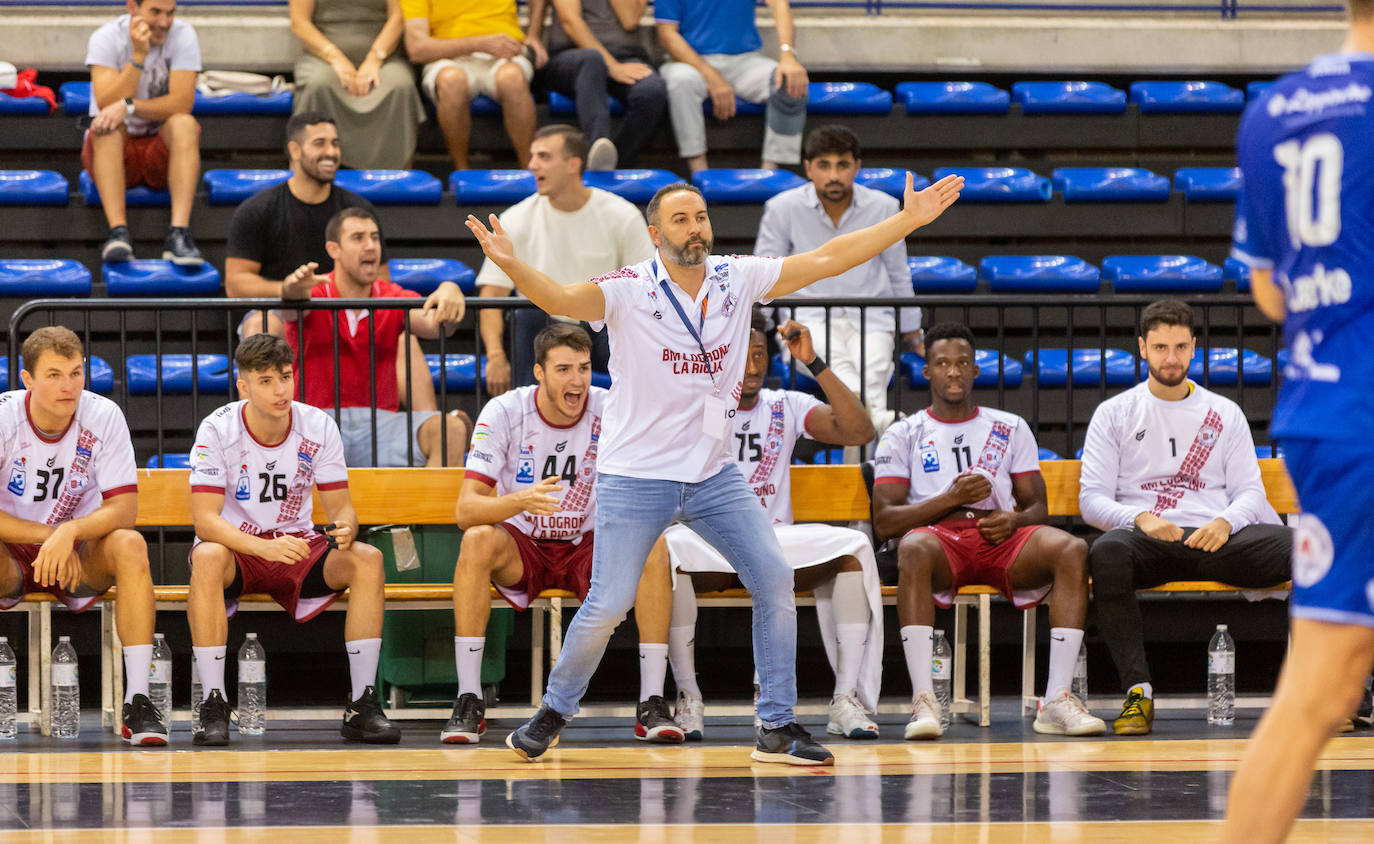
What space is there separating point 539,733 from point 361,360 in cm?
246

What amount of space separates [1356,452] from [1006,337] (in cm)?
634

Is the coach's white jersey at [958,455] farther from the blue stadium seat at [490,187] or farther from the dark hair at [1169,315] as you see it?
the blue stadium seat at [490,187]

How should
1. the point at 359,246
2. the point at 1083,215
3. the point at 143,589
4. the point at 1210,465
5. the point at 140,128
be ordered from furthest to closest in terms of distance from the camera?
the point at 1083,215
the point at 140,128
the point at 359,246
the point at 1210,465
the point at 143,589

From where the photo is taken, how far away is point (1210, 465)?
6738 millimetres

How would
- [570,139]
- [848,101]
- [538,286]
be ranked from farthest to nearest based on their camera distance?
[848,101], [570,139], [538,286]

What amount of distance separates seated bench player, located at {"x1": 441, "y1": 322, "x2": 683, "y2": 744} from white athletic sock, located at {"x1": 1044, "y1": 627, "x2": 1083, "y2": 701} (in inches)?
60.0

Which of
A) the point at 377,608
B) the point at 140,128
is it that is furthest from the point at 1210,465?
the point at 140,128

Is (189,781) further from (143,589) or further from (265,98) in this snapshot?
(265,98)

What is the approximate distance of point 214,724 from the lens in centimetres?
595

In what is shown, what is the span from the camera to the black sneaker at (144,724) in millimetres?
5883

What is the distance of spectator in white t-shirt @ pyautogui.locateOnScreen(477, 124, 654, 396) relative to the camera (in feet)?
24.6

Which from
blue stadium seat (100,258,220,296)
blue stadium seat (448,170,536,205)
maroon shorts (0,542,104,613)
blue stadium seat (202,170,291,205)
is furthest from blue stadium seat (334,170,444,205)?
maroon shorts (0,542,104,613)

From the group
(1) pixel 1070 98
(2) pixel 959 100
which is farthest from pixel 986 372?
(1) pixel 1070 98

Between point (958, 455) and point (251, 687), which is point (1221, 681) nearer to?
point (958, 455)
